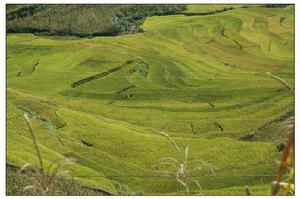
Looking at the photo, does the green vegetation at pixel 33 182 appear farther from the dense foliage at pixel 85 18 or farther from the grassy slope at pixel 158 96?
the dense foliage at pixel 85 18

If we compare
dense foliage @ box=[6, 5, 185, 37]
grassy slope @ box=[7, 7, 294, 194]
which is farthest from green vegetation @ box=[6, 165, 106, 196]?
dense foliage @ box=[6, 5, 185, 37]

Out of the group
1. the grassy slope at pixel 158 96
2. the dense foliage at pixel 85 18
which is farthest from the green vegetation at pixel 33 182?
the dense foliage at pixel 85 18

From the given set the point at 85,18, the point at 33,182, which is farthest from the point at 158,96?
the point at 33,182

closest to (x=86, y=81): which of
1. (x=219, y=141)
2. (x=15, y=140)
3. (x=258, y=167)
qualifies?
(x=15, y=140)

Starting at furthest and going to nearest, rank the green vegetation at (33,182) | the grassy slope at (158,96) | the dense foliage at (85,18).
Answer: the dense foliage at (85,18) → the grassy slope at (158,96) → the green vegetation at (33,182)

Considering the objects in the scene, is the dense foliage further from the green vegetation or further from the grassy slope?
the green vegetation

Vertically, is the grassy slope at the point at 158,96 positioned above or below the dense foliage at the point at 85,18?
below

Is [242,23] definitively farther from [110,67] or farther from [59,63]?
[59,63]

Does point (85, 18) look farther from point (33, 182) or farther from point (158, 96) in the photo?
point (33, 182)
